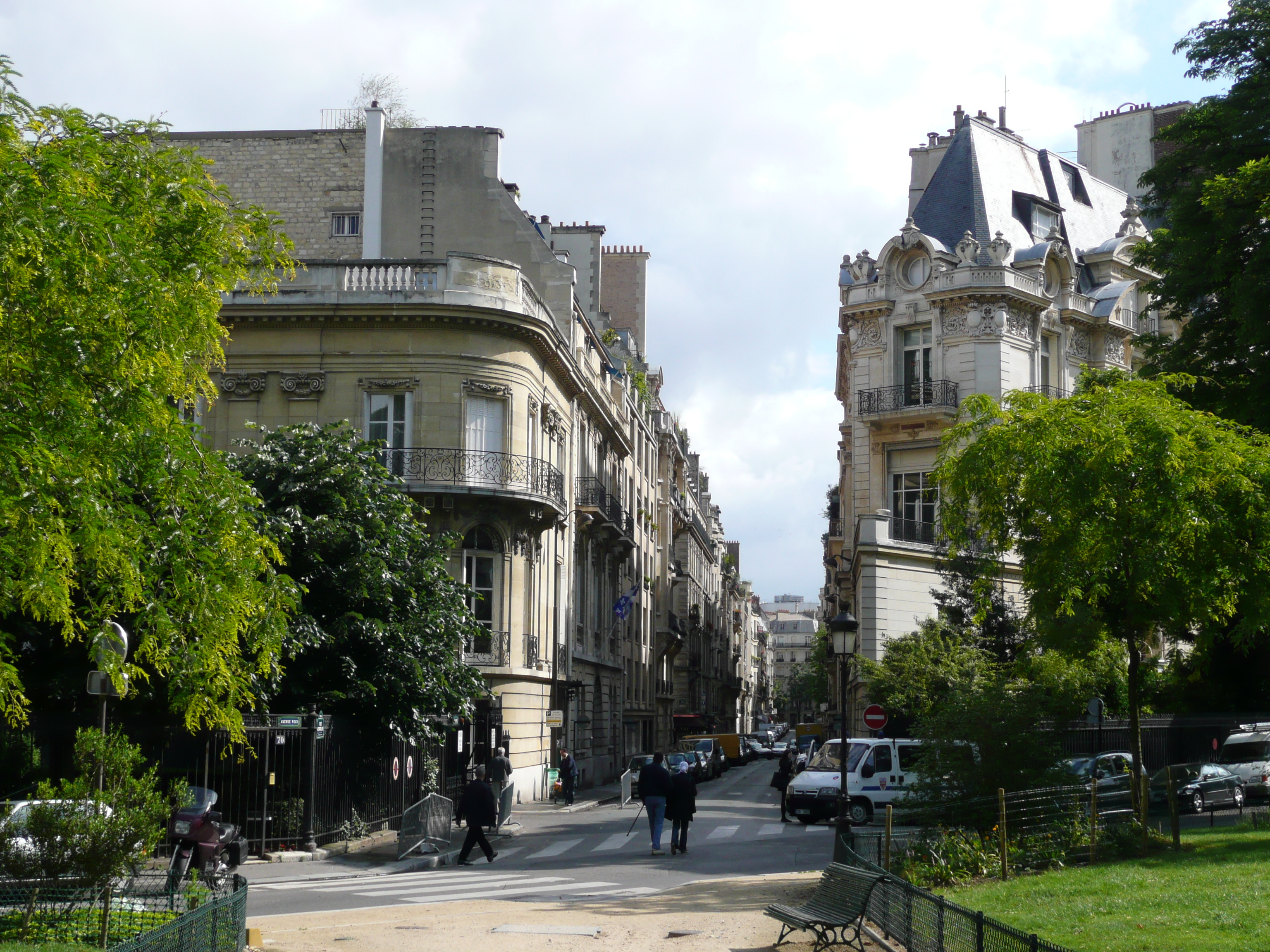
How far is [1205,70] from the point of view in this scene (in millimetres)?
26531

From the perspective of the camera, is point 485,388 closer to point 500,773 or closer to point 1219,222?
point 500,773

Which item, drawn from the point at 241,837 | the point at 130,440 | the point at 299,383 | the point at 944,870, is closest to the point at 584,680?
the point at 299,383

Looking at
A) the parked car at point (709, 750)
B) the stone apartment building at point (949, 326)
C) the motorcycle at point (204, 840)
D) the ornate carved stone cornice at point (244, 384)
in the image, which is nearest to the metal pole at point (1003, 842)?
the motorcycle at point (204, 840)

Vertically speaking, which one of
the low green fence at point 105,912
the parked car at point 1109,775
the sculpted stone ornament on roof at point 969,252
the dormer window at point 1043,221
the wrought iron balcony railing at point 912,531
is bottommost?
the low green fence at point 105,912

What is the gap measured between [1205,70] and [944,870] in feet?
61.1

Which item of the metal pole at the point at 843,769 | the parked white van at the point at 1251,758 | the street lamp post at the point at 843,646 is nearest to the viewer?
the metal pole at the point at 843,769

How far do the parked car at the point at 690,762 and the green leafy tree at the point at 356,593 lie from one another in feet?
40.0

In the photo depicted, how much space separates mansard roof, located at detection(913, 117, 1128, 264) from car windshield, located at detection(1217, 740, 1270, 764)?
18484 millimetres

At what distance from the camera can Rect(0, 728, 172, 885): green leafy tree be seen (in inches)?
410

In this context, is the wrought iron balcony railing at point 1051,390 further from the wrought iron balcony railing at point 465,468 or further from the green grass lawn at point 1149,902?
the green grass lawn at point 1149,902

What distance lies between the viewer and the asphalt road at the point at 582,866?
16.2 meters

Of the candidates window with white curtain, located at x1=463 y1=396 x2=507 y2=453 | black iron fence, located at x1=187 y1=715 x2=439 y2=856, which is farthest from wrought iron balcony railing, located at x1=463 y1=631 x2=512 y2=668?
black iron fence, located at x1=187 y1=715 x2=439 y2=856

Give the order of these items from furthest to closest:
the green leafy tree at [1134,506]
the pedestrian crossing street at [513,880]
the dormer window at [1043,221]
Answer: the dormer window at [1043,221] → the green leafy tree at [1134,506] → the pedestrian crossing street at [513,880]

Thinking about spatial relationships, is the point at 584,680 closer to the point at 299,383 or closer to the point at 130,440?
the point at 299,383
